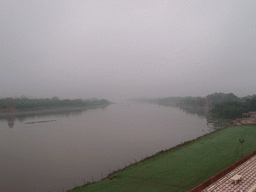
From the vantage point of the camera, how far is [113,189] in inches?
174

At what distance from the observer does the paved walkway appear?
11.0 ft

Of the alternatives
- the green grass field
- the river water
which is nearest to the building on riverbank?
the green grass field

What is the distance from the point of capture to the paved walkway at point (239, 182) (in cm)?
335

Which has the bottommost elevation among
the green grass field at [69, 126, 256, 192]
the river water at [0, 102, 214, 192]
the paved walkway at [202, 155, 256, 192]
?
the river water at [0, 102, 214, 192]

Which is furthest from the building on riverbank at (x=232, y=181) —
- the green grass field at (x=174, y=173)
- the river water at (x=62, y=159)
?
the river water at (x=62, y=159)

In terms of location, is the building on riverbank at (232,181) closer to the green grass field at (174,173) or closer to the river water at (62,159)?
the green grass field at (174,173)

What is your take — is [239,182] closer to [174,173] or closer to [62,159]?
[174,173]

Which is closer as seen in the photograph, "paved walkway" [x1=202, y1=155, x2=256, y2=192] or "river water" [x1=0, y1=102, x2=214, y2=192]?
"paved walkway" [x1=202, y1=155, x2=256, y2=192]

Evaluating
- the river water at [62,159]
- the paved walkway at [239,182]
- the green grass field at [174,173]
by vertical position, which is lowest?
the river water at [62,159]

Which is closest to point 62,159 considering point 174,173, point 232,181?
point 174,173

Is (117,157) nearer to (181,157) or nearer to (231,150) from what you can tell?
(181,157)

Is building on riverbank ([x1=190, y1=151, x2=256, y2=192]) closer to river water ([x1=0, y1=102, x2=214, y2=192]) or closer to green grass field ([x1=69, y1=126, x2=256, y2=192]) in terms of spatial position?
green grass field ([x1=69, y1=126, x2=256, y2=192])

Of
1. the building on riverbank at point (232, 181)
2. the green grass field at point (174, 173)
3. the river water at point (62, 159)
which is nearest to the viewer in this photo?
the building on riverbank at point (232, 181)

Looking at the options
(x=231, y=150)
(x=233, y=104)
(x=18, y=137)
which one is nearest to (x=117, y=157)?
(x=231, y=150)
